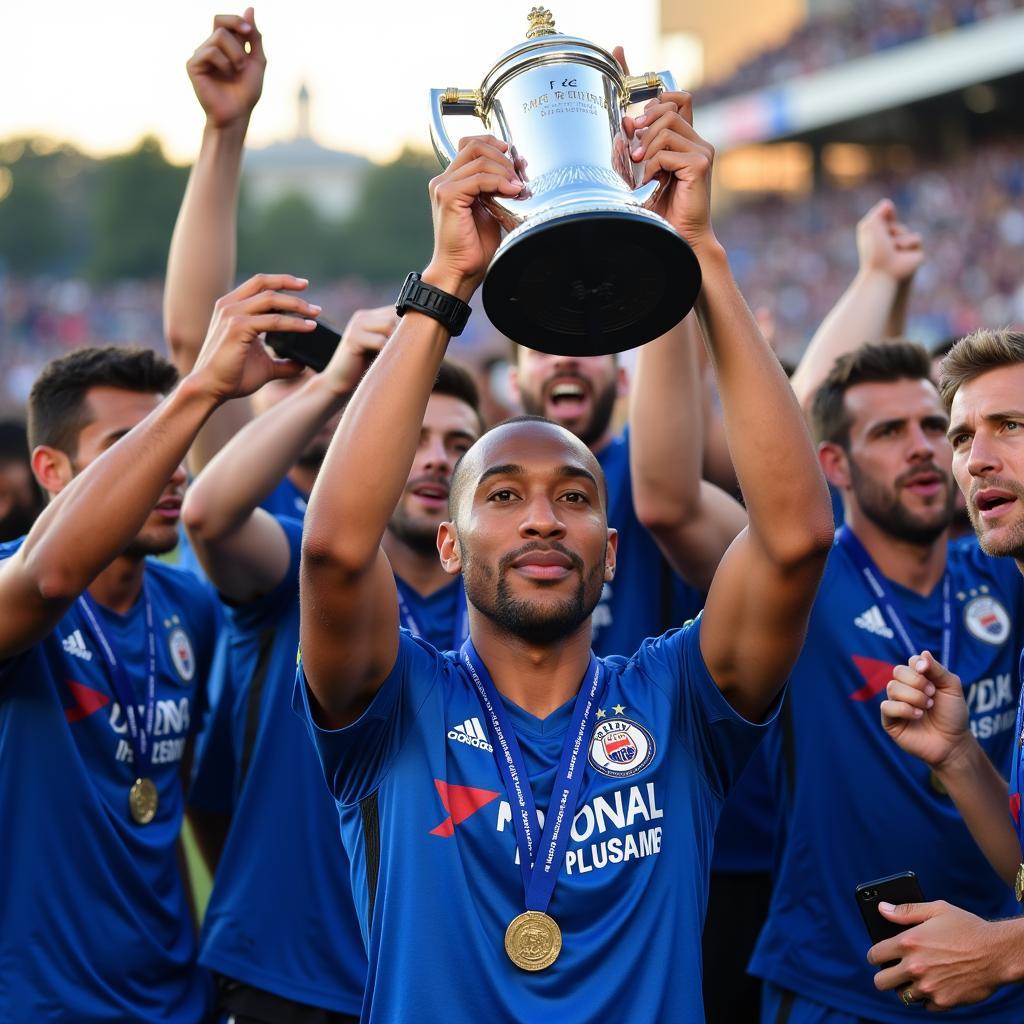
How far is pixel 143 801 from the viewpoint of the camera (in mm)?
3262

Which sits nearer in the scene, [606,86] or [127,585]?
[606,86]

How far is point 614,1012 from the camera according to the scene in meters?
2.38

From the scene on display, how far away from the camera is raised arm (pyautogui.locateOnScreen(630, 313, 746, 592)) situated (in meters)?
3.32

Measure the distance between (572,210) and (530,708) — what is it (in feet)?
3.38

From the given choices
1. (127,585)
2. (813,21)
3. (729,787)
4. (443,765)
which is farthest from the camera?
(813,21)

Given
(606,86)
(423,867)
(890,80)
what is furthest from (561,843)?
(890,80)

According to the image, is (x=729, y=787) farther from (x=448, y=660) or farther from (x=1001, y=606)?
(x=1001, y=606)

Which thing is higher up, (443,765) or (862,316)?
(862,316)

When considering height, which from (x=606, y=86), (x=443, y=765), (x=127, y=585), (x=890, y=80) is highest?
(x=890, y=80)

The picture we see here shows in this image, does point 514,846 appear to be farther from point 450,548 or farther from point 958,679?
point 958,679

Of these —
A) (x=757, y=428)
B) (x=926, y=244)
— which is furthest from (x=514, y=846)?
(x=926, y=244)

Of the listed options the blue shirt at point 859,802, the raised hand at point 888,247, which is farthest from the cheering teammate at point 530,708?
the raised hand at point 888,247

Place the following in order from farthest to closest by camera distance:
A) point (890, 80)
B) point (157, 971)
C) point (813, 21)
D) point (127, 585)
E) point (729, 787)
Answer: point (813, 21), point (890, 80), point (127, 585), point (157, 971), point (729, 787)

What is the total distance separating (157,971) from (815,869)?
1.62 m
